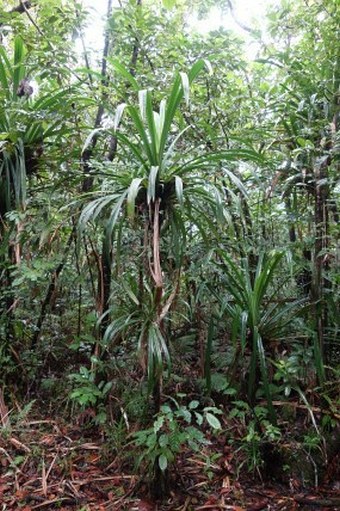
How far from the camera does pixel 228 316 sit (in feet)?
7.00

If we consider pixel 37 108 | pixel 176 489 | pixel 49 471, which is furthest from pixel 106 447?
pixel 37 108

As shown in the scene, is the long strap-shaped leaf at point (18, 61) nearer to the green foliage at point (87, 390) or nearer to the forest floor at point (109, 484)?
the green foliage at point (87, 390)

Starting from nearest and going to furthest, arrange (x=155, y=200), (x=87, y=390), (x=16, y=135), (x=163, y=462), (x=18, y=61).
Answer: (x=163, y=462) → (x=155, y=200) → (x=87, y=390) → (x=16, y=135) → (x=18, y=61)

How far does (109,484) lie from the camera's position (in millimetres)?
1662

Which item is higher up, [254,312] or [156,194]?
[156,194]

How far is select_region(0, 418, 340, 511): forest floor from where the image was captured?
1.57m

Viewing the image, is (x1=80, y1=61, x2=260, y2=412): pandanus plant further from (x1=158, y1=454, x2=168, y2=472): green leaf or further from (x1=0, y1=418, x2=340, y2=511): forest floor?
(x1=0, y1=418, x2=340, y2=511): forest floor

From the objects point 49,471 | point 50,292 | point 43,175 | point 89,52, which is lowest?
A: point 49,471

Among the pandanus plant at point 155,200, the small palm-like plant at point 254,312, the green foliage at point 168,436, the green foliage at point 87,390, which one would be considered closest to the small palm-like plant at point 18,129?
Answer: the pandanus plant at point 155,200

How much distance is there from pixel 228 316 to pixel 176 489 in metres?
0.87

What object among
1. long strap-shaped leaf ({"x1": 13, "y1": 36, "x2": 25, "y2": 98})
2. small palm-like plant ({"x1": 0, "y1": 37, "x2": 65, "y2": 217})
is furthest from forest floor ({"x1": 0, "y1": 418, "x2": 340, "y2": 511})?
long strap-shaped leaf ({"x1": 13, "y1": 36, "x2": 25, "y2": 98})

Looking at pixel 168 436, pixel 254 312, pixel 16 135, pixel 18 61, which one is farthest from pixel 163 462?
pixel 18 61

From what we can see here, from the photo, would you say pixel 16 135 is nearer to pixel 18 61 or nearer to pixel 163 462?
pixel 18 61

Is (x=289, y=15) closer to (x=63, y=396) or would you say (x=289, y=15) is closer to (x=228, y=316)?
(x=228, y=316)
